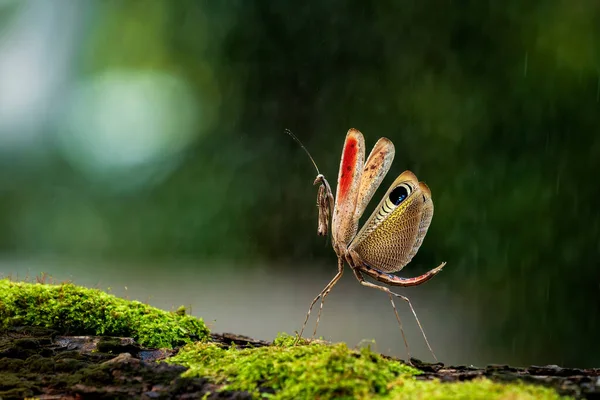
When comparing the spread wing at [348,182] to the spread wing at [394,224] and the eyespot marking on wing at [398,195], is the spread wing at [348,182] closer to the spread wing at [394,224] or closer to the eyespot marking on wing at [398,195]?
the spread wing at [394,224]

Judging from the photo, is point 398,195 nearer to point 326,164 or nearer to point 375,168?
point 375,168

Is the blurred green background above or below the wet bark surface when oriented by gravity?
above

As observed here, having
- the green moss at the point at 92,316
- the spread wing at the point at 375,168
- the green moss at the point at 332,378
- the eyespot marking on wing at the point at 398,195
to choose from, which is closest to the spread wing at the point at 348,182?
the spread wing at the point at 375,168

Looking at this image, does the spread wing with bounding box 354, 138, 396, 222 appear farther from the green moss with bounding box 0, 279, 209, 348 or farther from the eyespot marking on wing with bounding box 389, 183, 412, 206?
the green moss with bounding box 0, 279, 209, 348

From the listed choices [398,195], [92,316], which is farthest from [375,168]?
[92,316]

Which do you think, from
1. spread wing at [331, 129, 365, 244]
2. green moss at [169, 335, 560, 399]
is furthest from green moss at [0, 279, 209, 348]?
spread wing at [331, 129, 365, 244]

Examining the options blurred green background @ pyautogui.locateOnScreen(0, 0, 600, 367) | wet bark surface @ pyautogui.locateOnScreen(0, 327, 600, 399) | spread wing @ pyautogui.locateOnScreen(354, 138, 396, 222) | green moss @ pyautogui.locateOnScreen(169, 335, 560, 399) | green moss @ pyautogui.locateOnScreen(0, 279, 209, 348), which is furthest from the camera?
blurred green background @ pyautogui.locateOnScreen(0, 0, 600, 367)
